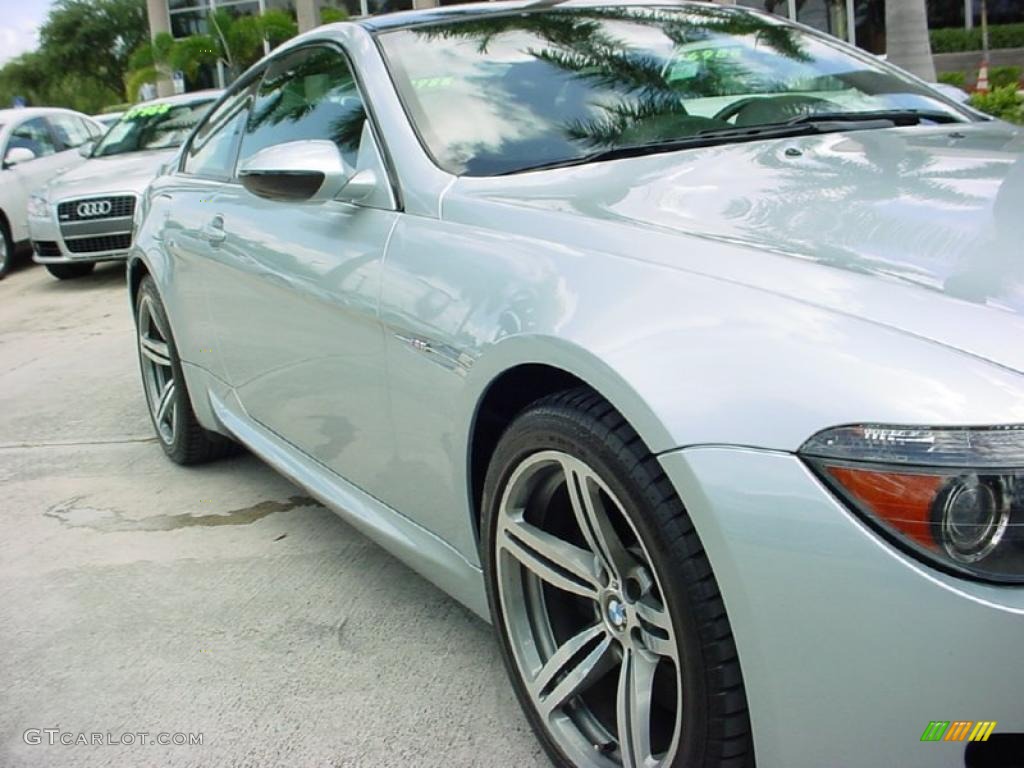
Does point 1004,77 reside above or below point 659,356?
above

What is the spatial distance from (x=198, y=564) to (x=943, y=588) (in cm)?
264

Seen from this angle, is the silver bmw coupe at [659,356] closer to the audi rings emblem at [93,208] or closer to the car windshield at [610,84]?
the car windshield at [610,84]

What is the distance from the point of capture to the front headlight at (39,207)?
979 centimetres

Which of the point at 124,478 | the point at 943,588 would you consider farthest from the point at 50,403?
the point at 943,588

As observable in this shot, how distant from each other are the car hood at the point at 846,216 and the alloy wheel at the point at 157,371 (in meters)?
2.27

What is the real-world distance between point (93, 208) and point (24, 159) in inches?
88.6

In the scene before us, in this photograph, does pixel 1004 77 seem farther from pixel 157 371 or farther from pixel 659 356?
pixel 659 356

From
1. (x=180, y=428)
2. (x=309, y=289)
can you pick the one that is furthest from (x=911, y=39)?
(x=309, y=289)

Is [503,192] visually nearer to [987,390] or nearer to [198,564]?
[987,390]

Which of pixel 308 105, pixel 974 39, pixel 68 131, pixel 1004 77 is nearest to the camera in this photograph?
pixel 308 105

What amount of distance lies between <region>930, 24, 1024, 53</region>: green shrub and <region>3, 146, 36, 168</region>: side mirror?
69.7 feet

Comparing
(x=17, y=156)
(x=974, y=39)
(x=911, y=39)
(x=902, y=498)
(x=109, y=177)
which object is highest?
(x=974, y=39)

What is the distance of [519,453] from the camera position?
6.67 feet

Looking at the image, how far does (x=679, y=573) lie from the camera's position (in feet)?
5.39
